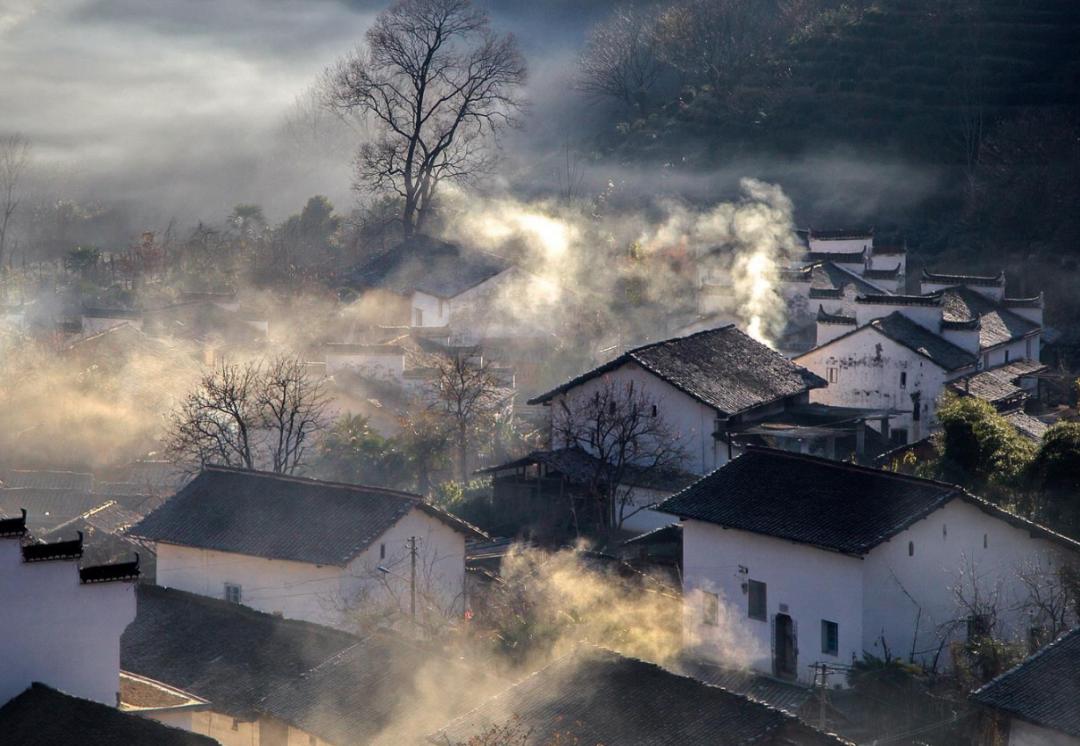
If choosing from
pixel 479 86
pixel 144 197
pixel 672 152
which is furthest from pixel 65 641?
pixel 144 197

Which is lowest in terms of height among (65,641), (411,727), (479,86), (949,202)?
(411,727)

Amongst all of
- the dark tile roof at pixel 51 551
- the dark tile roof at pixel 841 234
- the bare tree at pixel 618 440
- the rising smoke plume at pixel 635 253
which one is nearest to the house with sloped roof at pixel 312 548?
the bare tree at pixel 618 440

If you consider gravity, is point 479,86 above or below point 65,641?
above

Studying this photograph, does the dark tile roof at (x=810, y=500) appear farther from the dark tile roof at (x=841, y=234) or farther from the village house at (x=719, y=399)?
the dark tile roof at (x=841, y=234)

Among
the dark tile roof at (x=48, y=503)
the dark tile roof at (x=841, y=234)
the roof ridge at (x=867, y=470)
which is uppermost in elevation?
the dark tile roof at (x=841, y=234)

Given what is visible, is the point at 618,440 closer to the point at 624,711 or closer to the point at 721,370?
the point at 721,370

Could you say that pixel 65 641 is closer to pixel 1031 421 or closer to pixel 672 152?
pixel 1031 421
